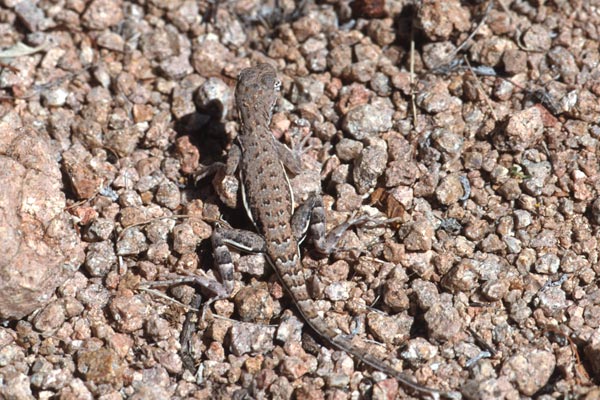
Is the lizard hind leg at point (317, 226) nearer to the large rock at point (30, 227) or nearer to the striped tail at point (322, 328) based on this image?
the striped tail at point (322, 328)

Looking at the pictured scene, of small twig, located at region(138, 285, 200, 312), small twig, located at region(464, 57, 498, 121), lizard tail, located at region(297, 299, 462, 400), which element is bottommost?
small twig, located at region(138, 285, 200, 312)

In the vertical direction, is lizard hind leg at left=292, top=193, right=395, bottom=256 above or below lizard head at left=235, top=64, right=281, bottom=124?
below

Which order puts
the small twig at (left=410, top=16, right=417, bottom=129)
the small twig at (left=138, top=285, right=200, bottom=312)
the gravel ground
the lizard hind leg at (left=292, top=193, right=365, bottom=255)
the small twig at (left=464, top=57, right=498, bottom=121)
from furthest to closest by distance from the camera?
the small twig at (left=410, top=16, right=417, bottom=129) < the small twig at (left=464, top=57, right=498, bottom=121) < the lizard hind leg at (left=292, top=193, right=365, bottom=255) < the small twig at (left=138, top=285, right=200, bottom=312) < the gravel ground

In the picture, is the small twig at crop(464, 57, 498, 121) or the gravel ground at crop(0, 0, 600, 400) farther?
the small twig at crop(464, 57, 498, 121)

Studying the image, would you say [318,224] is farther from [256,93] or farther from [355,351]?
[256,93]

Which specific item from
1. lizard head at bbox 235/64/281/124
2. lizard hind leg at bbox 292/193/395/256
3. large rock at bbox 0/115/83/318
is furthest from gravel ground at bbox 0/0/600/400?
lizard head at bbox 235/64/281/124

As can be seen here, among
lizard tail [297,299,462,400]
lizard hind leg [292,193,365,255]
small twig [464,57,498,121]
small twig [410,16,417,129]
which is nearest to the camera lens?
lizard tail [297,299,462,400]

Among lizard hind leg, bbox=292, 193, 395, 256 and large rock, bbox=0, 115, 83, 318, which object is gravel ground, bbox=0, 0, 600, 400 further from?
lizard hind leg, bbox=292, 193, 395, 256
